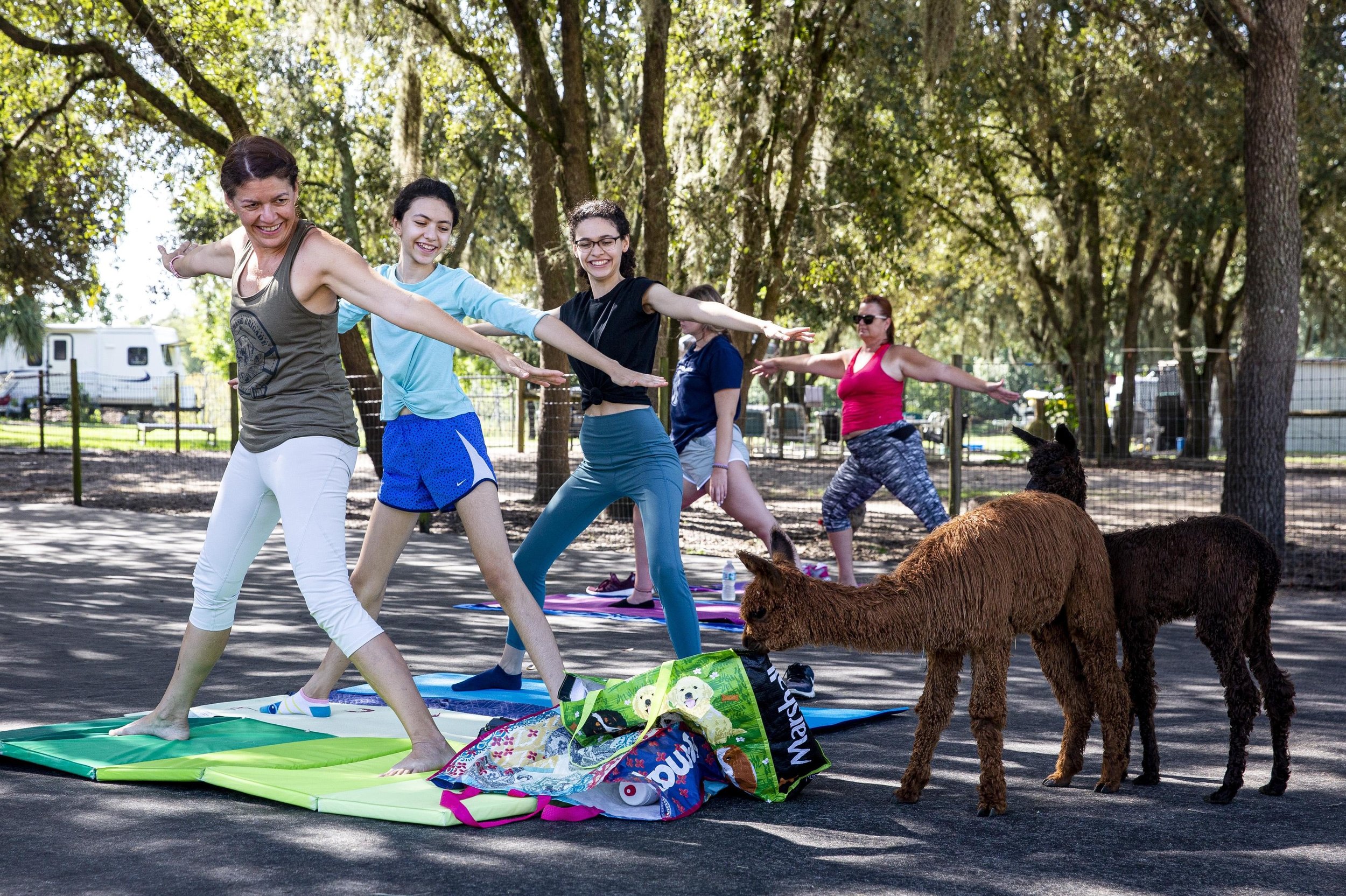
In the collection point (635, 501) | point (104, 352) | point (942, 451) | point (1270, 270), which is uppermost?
point (104, 352)

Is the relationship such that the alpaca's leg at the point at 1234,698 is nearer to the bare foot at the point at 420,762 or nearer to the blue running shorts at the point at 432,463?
the bare foot at the point at 420,762

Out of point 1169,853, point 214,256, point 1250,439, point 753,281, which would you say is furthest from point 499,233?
point 1169,853

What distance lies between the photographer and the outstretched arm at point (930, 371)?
24.9ft

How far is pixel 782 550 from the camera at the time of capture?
4355 millimetres

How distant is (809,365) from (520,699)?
333 cm

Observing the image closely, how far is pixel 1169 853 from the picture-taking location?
383 cm

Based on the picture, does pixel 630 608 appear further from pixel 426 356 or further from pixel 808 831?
pixel 808 831

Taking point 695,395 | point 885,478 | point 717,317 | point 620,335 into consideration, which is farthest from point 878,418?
point 717,317

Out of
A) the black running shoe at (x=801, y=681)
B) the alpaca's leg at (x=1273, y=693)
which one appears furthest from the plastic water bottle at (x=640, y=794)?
the alpaca's leg at (x=1273, y=693)

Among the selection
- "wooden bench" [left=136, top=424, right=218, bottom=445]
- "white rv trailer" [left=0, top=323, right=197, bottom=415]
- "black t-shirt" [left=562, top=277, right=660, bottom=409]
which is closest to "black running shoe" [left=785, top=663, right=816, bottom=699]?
"black t-shirt" [left=562, top=277, right=660, bottom=409]

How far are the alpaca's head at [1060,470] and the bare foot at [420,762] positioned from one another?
2.32 metres

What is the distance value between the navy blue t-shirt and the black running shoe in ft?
6.96

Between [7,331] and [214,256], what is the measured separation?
1926 inches

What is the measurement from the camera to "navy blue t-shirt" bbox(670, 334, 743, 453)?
26.4 ft
